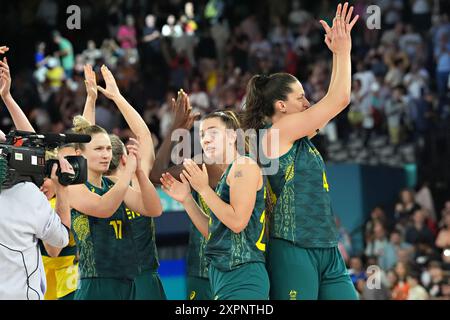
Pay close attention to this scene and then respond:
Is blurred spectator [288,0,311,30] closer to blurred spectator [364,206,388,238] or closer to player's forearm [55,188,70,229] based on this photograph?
blurred spectator [364,206,388,238]

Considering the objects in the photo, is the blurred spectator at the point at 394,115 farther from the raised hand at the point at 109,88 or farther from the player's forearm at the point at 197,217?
the player's forearm at the point at 197,217

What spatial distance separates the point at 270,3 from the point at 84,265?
13418 millimetres

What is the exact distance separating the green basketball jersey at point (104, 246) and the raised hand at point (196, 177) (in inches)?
36.8

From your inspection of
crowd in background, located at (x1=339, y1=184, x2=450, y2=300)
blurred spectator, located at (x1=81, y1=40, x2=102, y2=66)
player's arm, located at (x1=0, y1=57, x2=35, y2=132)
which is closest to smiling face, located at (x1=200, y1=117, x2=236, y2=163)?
player's arm, located at (x1=0, y1=57, x2=35, y2=132)

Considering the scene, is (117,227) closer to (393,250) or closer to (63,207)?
(63,207)

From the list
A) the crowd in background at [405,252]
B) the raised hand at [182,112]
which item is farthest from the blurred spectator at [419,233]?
the raised hand at [182,112]

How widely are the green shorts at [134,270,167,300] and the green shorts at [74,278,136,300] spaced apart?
0.19 feet

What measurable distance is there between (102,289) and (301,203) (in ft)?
4.85

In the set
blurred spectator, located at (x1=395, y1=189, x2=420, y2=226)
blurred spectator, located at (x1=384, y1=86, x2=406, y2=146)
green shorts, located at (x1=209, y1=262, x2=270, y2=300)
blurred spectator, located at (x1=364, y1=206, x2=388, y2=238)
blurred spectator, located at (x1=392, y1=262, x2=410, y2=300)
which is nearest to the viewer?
green shorts, located at (x1=209, y1=262, x2=270, y2=300)

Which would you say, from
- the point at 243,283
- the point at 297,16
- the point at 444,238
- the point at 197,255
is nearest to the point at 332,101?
the point at 243,283

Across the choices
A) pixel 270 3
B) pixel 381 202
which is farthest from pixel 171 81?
pixel 381 202

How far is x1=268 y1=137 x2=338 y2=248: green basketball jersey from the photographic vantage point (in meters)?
5.79

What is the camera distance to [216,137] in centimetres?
582

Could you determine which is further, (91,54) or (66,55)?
(66,55)
